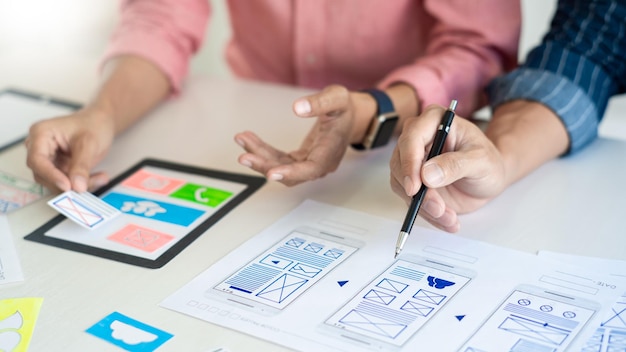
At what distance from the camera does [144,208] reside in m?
0.88

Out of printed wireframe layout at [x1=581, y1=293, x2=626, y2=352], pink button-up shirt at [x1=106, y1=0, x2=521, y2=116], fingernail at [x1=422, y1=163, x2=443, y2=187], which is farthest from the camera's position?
pink button-up shirt at [x1=106, y1=0, x2=521, y2=116]

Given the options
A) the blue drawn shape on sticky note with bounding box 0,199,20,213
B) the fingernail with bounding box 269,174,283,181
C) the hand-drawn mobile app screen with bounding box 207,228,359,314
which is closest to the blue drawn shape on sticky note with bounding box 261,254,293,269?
the hand-drawn mobile app screen with bounding box 207,228,359,314

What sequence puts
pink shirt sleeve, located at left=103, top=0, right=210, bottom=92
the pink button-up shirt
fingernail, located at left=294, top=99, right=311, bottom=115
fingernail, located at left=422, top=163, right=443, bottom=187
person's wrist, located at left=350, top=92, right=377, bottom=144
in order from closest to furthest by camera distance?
1. fingernail, located at left=422, top=163, right=443, bottom=187
2. fingernail, located at left=294, top=99, right=311, bottom=115
3. person's wrist, located at left=350, top=92, right=377, bottom=144
4. the pink button-up shirt
5. pink shirt sleeve, located at left=103, top=0, right=210, bottom=92

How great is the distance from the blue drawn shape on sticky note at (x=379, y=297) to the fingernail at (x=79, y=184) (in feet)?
1.23

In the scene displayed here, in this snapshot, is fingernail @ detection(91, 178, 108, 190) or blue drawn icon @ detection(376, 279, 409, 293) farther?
fingernail @ detection(91, 178, 108, 190)

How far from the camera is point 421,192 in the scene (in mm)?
748

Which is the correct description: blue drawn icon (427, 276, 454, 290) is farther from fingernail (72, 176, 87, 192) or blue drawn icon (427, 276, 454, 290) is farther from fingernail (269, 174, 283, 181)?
fingernail (72, 176, 87, 192)

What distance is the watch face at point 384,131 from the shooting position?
0.96 metres

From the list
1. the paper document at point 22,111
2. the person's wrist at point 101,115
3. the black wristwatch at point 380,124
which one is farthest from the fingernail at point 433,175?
the paper document at point 22,111

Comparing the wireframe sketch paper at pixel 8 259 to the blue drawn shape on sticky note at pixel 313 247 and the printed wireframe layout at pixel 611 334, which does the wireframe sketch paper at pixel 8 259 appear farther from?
the printed wireframe layout at pixel 611 334

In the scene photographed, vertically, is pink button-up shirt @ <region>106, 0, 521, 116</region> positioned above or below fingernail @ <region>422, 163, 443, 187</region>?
above

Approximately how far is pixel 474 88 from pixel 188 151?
403 millimetres

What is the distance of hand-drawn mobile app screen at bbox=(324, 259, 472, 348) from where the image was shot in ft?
2.11

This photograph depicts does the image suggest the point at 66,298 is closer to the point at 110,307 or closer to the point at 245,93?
the point at 110,307
